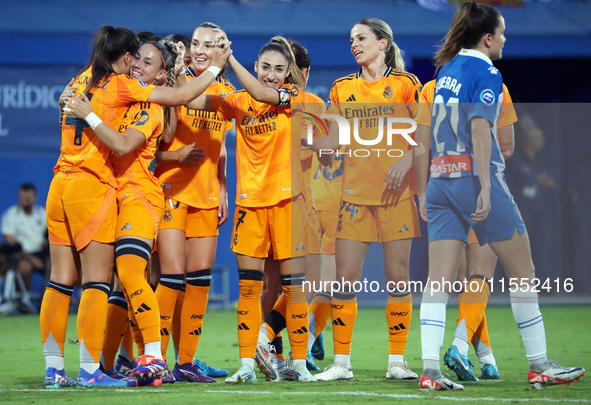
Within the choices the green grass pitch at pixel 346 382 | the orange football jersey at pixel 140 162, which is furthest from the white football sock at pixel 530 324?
the orange football jersey at pixel 140 162

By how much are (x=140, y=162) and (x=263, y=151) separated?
0.79 m

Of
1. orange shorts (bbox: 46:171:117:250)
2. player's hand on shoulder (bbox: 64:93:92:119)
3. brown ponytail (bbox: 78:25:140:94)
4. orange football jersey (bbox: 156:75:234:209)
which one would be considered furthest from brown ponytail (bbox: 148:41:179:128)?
orange shorts (bbox: 46:171:117:250)

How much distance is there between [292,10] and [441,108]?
7.74m

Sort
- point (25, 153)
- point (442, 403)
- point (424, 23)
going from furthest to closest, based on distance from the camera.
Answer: point (424, 23) → point (25, 153) → point (442, 403)

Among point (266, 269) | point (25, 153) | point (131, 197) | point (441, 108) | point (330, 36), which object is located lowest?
point (266, 269)

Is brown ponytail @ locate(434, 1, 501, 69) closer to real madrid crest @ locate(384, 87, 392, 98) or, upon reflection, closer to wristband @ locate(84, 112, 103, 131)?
real madrid crest @ locate(384, 87, 392, 98)

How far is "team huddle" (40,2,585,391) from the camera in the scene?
501 cm

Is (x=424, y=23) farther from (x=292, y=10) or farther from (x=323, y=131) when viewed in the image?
(x=323, y=131)

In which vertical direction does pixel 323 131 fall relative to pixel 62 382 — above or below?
above

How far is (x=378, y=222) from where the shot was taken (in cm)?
598

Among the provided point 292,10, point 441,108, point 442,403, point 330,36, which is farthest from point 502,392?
point 292,10

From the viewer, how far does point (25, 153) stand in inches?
A: 447

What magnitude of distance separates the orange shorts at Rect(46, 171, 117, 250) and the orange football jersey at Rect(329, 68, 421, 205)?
167cm

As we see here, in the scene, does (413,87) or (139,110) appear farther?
(413,87)
